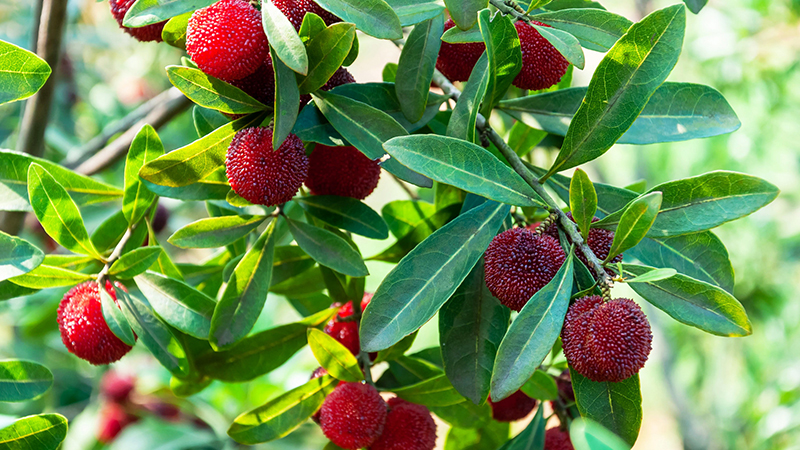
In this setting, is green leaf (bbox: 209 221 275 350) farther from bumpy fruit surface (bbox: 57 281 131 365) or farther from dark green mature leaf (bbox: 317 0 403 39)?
dark green mature leaf (bbox: 317 0 403 39)

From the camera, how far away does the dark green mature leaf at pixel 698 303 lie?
1.55ft

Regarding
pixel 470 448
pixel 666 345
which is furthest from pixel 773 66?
pixel 470 448

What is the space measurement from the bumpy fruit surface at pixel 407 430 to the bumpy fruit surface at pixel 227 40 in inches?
14.6

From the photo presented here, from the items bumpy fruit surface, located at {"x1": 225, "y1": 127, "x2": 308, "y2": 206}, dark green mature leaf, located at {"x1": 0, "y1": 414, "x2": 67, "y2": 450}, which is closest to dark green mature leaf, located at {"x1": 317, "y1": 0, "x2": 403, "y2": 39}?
bumpy fruit surface, located at {"x1": 225, "y1": 127, "x2": 308, "y2": 206}

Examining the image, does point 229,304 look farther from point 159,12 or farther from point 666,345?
point 666,345

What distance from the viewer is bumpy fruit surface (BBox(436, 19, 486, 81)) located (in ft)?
1.99

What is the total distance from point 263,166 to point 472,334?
0.23m

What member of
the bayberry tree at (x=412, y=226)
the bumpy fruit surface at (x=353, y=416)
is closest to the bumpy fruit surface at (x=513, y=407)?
the bayberry tree at (x=412, y=226)

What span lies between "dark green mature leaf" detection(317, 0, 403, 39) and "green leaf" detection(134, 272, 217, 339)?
0.29 m

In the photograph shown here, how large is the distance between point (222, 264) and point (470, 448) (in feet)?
1.25

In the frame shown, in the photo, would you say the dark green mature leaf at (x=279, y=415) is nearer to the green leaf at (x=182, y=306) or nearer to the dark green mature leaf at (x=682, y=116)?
the green leaf at (x=182, y=306)

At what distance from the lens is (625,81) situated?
0.50 metres

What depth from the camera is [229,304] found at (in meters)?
0.59

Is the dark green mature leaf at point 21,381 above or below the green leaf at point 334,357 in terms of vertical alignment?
below
